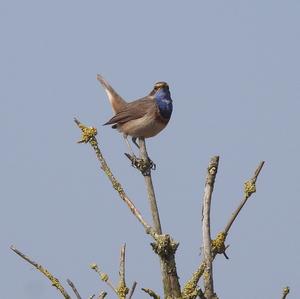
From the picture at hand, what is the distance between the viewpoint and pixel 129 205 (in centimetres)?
439

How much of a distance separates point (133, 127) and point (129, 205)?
8.02 meters

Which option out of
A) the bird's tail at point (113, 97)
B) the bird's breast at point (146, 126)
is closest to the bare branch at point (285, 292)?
the bird's breast at point (146, 126)

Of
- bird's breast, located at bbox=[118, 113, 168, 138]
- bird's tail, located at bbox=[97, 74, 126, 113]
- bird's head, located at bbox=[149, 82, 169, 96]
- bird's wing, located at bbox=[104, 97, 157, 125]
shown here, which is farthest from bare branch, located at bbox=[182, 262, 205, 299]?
bird's tail, located at bbox=[97, 74, 126, 113]

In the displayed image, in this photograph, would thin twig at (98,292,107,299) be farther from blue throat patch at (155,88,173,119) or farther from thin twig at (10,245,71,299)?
blue throat patch at (155,88,173,119)

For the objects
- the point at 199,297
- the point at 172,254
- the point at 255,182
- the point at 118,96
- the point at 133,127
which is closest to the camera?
the point at 199,297

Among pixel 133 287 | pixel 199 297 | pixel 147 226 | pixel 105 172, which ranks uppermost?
pixel 105 172

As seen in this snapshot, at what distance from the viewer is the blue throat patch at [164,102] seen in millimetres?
12636

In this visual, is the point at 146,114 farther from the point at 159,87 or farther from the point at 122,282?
the point at 122,282

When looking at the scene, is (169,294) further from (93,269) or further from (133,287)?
(93,269)

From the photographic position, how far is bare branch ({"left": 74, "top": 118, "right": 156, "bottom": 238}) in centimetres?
398

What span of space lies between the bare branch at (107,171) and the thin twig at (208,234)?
307mm

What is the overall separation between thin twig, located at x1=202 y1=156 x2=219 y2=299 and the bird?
804cm

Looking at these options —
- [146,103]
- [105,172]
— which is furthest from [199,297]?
[146,103]

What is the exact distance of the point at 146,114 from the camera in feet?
41.4
